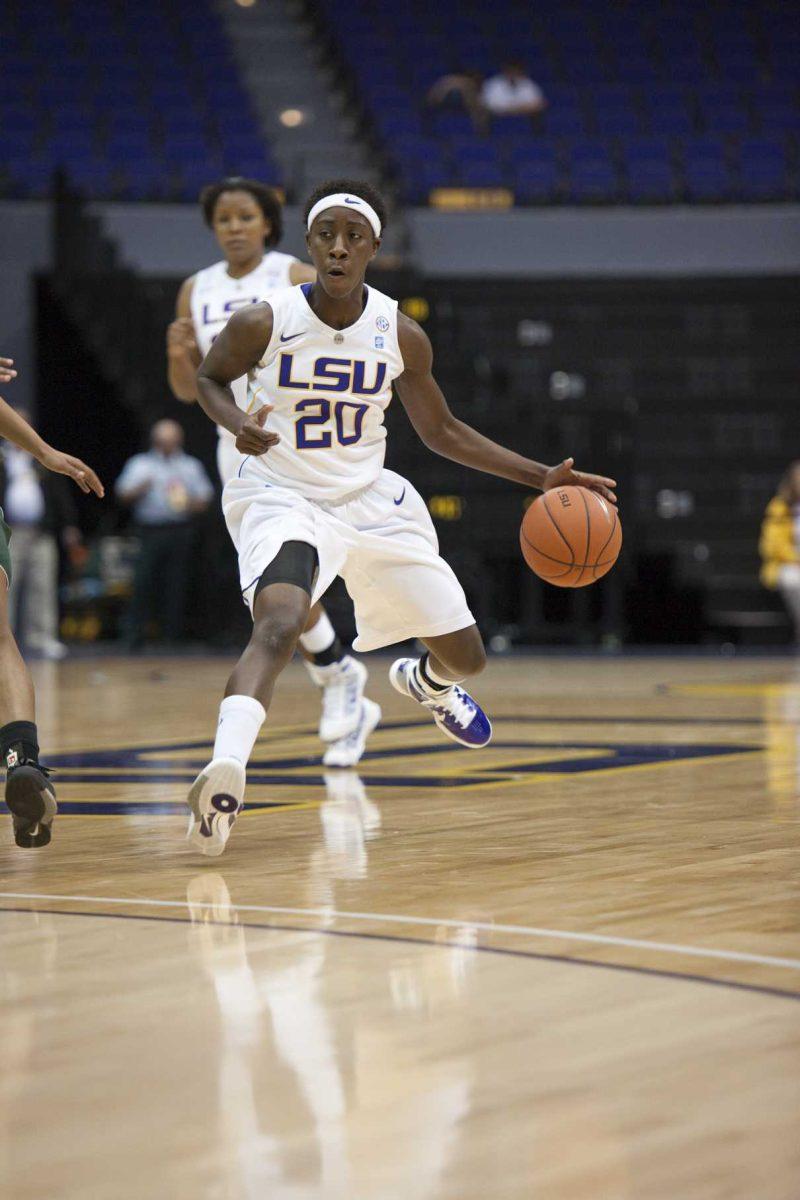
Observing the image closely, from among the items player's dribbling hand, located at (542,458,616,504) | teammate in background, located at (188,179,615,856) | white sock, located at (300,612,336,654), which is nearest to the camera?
teammate in background, located at (188,179,615,856)

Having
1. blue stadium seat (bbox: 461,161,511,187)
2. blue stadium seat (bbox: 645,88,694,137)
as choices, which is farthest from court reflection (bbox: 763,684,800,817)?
blue stadium seat (bbox: 645,88,694,137)

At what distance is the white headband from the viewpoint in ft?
16.4

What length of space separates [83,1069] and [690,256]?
53.4ft

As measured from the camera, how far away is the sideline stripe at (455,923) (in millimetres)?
3061

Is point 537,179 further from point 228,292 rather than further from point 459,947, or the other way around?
point 459,947

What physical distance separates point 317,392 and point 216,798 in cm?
143

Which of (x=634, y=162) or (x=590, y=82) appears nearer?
(x=634, y=162)

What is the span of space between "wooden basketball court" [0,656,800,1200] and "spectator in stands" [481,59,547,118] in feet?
45.9

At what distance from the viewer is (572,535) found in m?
5.39

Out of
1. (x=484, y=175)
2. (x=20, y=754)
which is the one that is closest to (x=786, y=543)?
(x=484, y=175)

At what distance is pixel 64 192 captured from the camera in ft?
56.4

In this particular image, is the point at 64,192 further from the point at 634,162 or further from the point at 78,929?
the point at 78,929

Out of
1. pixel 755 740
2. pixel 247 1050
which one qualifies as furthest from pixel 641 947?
pixel 755 740

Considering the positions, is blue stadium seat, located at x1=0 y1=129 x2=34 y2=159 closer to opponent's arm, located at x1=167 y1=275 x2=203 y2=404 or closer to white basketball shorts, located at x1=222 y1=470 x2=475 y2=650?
opponent's arm, located at x1=167 y1=275 x2=203 y2=404
